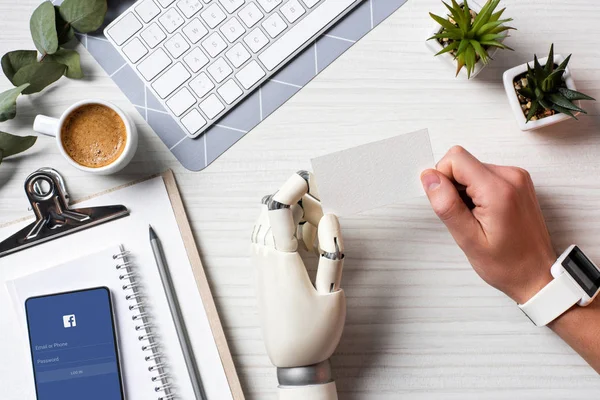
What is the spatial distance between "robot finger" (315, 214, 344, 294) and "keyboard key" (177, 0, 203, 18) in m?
0.33

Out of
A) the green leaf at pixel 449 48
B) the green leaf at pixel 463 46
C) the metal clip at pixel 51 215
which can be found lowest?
the metal clip at pixel 51 215

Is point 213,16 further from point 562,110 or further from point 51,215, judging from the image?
point 562,110

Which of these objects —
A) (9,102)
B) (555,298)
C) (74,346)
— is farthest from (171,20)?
(555,298)

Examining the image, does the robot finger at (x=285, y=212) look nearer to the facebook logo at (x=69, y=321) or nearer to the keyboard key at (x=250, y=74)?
the keyboard key at (x=250, y=74)

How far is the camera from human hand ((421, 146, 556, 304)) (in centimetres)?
68

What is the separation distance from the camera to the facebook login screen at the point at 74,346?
77cm

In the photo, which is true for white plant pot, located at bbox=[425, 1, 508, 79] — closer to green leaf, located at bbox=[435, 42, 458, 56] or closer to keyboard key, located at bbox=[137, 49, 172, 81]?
green leaf, located at bbox=[435, 42, 458, 56]

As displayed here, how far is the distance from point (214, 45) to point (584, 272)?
55 cm

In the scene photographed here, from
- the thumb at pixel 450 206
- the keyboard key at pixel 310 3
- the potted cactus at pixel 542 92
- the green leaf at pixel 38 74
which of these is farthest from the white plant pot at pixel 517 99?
the green leaf at pixel 38 74

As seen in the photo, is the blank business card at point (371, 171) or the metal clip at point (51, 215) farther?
the metal clip at point (51, 215)

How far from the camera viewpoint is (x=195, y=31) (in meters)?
0.78

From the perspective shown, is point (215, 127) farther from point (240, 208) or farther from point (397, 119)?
point (397, 119)

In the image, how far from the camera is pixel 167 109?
78cm

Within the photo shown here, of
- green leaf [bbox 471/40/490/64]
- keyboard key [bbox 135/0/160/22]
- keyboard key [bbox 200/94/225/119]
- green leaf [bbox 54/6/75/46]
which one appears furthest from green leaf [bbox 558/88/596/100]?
→ green leaf [bbox 54/6/75/46]
